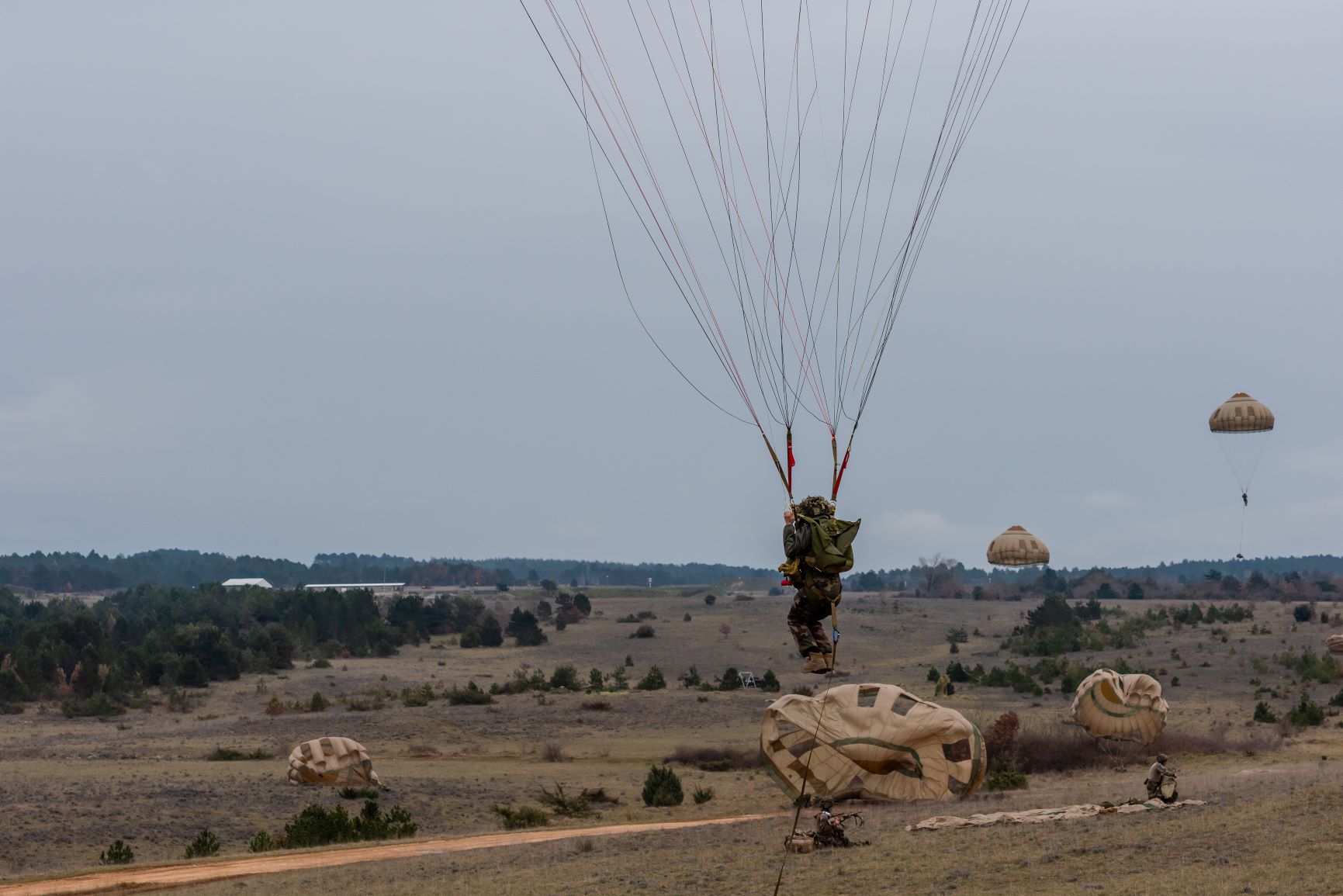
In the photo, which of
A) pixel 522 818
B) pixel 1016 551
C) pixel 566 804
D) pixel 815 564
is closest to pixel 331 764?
pixel 522 818

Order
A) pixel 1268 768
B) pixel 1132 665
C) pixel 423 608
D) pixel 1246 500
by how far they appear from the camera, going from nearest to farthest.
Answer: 1. pixel 1268 768
2. pixel 1246 500
3. pixel 1132 665
4. pixel 423 608

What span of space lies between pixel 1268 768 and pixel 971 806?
464 inches

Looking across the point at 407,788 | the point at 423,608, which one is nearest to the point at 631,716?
the point at 407,788

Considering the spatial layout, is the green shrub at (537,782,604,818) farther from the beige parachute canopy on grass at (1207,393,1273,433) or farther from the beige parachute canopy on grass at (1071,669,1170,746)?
the beige parachute canopy on grass at (1207,393,1273,433)

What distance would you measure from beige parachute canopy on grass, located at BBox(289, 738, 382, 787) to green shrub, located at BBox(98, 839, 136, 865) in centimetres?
1028

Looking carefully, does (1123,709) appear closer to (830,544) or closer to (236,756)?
(830,544)

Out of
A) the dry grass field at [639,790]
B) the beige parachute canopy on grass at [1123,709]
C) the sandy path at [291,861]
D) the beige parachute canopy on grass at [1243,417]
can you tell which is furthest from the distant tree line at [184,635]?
the beige parachute canopy on grass at [1243,417]

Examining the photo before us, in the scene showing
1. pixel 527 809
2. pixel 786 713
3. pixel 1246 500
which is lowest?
pixel 527 809

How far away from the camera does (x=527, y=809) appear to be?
44.0 meters

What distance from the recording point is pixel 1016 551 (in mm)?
70188

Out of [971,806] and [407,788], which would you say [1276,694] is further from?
[407,788]

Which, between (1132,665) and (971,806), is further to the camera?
(1132,665)

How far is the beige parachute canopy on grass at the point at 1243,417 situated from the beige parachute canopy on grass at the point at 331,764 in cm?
3980

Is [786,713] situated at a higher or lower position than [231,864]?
higher
